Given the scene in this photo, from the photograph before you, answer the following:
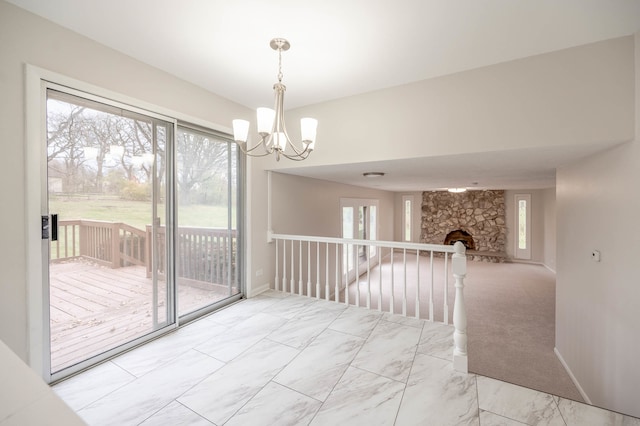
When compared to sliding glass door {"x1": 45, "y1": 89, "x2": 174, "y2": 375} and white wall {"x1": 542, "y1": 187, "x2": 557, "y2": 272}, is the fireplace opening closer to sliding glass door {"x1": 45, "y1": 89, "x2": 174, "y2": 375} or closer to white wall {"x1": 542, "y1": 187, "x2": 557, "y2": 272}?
white wall {"x1": 542, "y1": 187, "x2": 557, "y2": 272}

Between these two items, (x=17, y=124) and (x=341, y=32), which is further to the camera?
(x=341, y=32)

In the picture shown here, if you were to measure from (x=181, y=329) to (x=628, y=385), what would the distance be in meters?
3.69

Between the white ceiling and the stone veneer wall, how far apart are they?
6080mm

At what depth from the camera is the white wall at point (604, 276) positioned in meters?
1.87

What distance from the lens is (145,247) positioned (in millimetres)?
2387

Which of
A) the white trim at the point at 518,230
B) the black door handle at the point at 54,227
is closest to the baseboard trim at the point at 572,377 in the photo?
the black door handle at the point at 54,227

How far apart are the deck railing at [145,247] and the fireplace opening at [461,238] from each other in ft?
24.4

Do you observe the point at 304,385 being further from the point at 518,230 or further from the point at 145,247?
the point at 518,230

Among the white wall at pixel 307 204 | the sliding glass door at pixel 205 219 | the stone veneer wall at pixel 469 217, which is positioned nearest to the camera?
the sliding glass door at pixel 205 219

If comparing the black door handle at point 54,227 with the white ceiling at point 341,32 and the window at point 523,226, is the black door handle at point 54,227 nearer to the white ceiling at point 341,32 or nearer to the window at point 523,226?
the white ceiling at point 341,32

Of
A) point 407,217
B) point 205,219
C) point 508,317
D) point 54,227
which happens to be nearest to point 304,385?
point 205,219

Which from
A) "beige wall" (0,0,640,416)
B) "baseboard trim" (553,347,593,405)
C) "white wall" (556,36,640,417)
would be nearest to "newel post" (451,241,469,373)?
"beige wall" (0,0,640,416)

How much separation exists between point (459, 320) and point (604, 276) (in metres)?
1.38

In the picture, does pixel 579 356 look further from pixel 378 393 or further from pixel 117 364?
pixel 117 364
